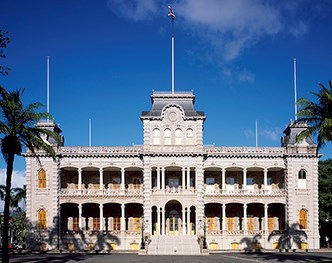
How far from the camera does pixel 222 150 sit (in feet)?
221

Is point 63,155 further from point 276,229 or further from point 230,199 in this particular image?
point 276,229

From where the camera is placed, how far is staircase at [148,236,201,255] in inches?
2334

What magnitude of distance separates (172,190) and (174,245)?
767cm

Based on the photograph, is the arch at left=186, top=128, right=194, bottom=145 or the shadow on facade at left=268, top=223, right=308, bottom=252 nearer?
the shadow on facade at left=268, top=223, right=308, bottom=252

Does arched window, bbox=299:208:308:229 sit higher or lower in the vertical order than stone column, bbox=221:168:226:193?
lower

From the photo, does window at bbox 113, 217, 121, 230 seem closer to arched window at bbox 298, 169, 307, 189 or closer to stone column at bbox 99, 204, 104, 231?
stone column at bbox 99, 204, 104, 231

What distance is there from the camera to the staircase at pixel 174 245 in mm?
59281

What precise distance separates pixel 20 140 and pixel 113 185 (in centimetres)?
2750

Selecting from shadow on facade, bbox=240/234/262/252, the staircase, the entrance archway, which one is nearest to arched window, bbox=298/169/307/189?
shadow on facade, bbox=240/234/262/252

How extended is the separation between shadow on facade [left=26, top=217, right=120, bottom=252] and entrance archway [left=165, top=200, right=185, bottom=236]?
6201mm

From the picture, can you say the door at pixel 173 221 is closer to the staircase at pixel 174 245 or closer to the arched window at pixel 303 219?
the staircase at pixel 174 245

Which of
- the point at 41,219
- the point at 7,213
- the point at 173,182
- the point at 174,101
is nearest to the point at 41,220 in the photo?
the point at 41,219

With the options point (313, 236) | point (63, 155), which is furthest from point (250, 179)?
point (63, 155)

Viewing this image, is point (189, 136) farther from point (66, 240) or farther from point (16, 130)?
point (16, 130)
